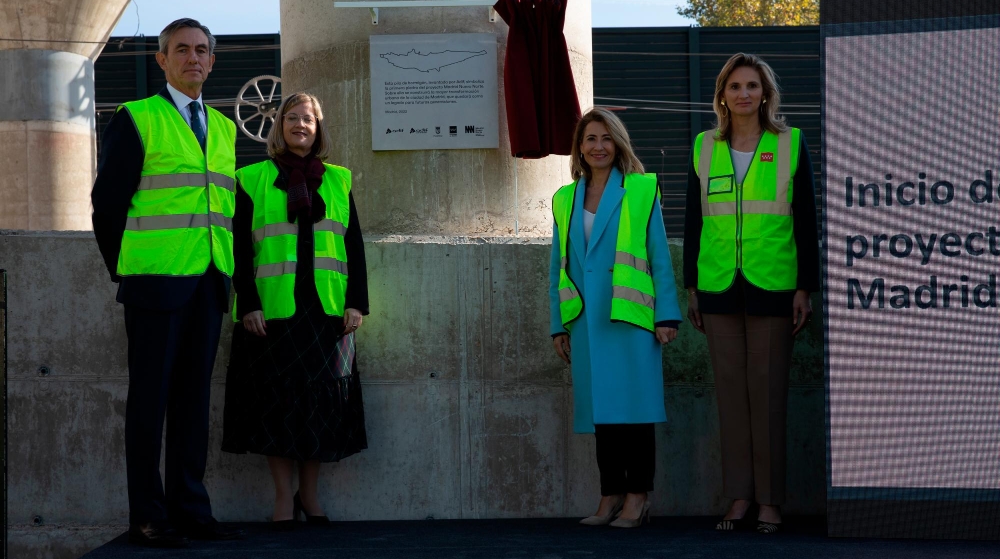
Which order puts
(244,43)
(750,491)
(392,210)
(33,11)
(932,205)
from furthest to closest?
(244,43) < (33,11) < (392,210) < (750,491) < (932,205)

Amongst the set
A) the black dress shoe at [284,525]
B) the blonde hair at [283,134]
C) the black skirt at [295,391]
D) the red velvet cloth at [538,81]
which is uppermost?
the red velvet cloth at [538,81]

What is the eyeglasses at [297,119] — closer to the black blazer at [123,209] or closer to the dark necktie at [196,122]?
the dark necktie at [196,122]

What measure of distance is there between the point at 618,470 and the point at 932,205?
1.80 m

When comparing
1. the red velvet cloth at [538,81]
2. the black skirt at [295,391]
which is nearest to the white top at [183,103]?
the black skirt at [295,391]

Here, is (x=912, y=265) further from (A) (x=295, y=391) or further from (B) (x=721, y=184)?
(A) (x=295, y=391)

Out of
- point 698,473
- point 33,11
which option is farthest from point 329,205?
point 33,11

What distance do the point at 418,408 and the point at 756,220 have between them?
1944mm

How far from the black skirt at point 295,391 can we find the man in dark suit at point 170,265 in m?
0.38

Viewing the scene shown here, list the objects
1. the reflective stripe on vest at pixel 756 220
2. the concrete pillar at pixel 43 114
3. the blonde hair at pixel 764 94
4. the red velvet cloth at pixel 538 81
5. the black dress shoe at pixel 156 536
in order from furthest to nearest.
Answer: the concrete pillar at pixel 43 114 < the red velvet cloth at pixel 538 81 < the blonde hair at pixel 764 94 < the reflective stripe on vest at pixel 756 220 < the black dress shoe at pixel 156 536

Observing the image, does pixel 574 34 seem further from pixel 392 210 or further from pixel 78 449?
pixel 78 449

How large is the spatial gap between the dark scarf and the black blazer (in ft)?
2.21

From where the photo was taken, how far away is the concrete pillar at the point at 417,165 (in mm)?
7164

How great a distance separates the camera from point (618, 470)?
580 cm

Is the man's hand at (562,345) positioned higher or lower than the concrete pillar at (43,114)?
lower
